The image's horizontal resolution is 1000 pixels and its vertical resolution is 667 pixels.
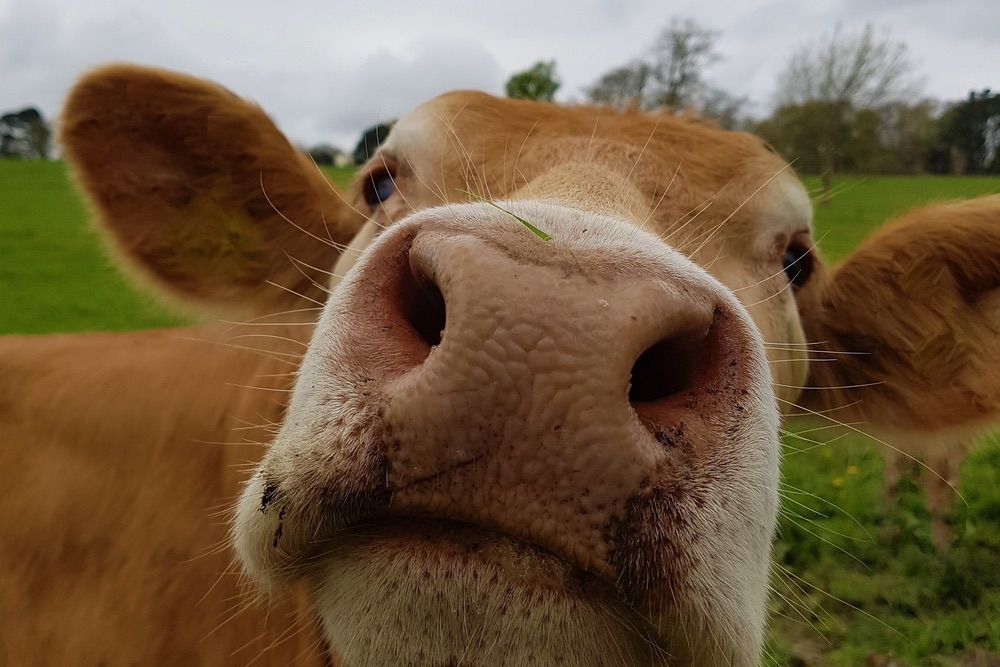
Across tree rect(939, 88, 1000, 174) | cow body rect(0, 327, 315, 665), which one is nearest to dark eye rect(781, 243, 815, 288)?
cow body rect(0, 327, 315, 665)

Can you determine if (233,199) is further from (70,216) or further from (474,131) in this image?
(70,216)

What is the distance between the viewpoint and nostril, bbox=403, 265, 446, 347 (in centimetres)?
125

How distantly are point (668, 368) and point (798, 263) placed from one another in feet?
6.02

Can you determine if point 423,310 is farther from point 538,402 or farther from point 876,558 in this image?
point 876,558

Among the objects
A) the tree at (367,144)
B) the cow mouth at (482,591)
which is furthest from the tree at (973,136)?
the cow mouth at (482,591)

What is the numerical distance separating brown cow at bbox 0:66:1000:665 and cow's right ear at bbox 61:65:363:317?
0.01 m

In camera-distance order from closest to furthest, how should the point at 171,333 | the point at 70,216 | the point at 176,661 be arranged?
the point at 176,661, the point at 171,333, the point at 70,216

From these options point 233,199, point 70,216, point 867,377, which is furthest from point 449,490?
point 70,216

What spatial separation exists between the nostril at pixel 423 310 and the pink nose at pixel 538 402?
0.25ft

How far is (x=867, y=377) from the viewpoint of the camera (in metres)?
3.21

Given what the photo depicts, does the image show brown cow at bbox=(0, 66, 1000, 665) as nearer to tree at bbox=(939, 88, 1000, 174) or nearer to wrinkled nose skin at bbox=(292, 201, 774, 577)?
wrinkled nose skin at bbox=(292, 201, 774, 577)

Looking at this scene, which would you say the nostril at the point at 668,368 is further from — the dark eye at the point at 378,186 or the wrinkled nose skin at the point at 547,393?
the dark eye at the point at 378,186

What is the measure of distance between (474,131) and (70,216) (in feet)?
89.6

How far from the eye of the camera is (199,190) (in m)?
3.09
